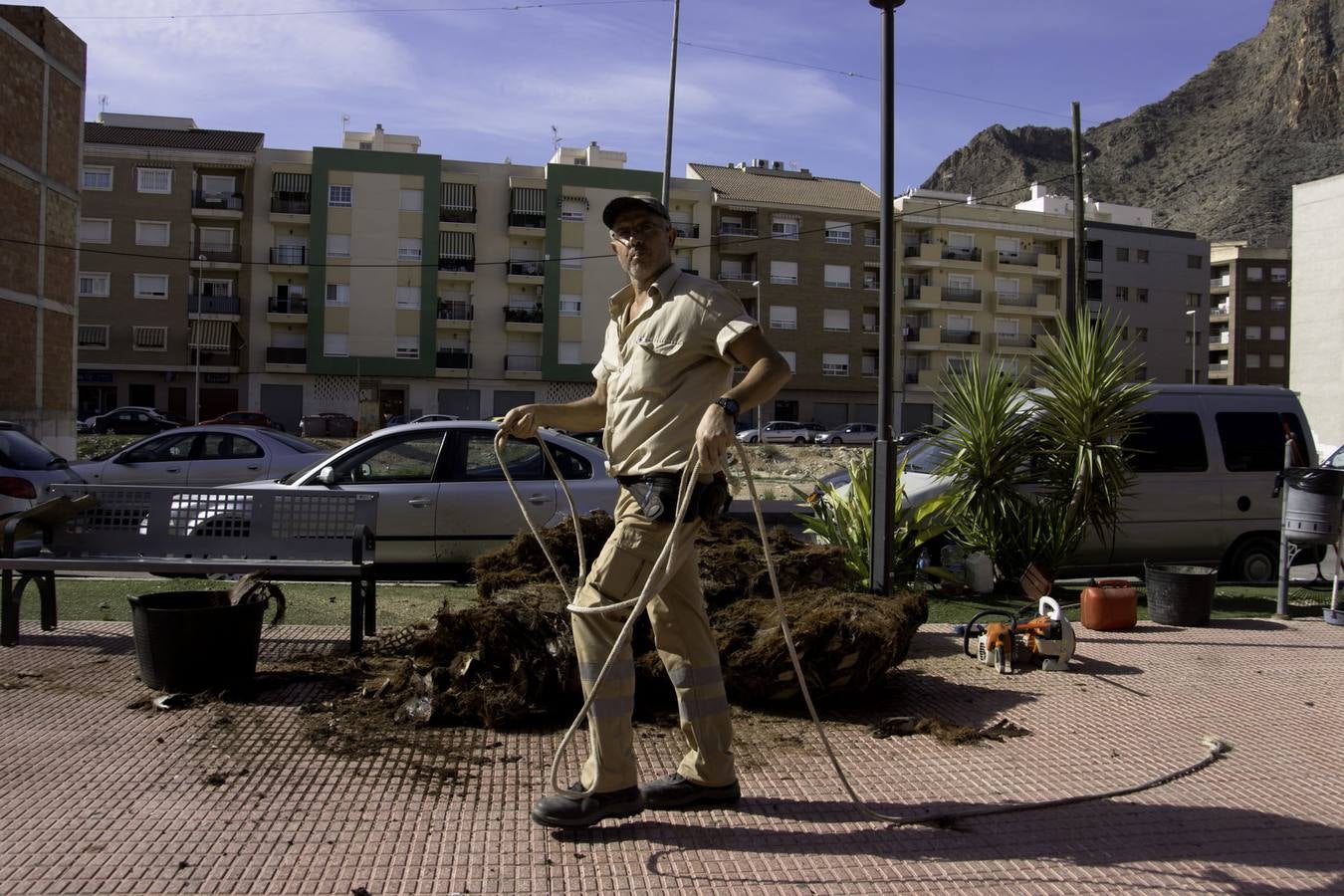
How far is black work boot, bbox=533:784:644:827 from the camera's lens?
3.55 meters

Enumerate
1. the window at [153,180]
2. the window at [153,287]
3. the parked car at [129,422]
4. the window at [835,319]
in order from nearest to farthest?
the parked car at [129,422] < the window at [153,180] < the window at [153,287] < the window at [835,319]

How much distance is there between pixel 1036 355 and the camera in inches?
380

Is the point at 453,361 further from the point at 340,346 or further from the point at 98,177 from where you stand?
the point at 98,177

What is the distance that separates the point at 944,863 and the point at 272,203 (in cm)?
6311

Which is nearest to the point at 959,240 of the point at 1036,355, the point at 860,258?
the point at 860,258

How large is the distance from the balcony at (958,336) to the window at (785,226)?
12.1 meters

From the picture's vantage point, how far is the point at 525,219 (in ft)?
205

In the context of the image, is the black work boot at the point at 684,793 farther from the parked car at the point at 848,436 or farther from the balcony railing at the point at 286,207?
A: the balcony railing at the point at 286,207

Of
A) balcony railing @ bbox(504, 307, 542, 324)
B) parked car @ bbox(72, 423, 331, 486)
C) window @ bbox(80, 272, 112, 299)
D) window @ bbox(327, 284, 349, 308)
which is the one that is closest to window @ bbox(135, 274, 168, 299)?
window @ bbox(80, 272, 112, 299)

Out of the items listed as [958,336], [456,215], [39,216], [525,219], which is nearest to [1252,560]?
[39,216]

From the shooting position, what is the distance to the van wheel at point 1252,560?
10422 millimetres

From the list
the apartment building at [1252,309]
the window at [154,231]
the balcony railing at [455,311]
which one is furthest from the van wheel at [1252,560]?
the apartment building at [1252,309]

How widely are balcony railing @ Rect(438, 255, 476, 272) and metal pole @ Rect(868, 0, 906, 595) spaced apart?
5660 cm

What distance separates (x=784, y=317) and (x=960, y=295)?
13.0m
